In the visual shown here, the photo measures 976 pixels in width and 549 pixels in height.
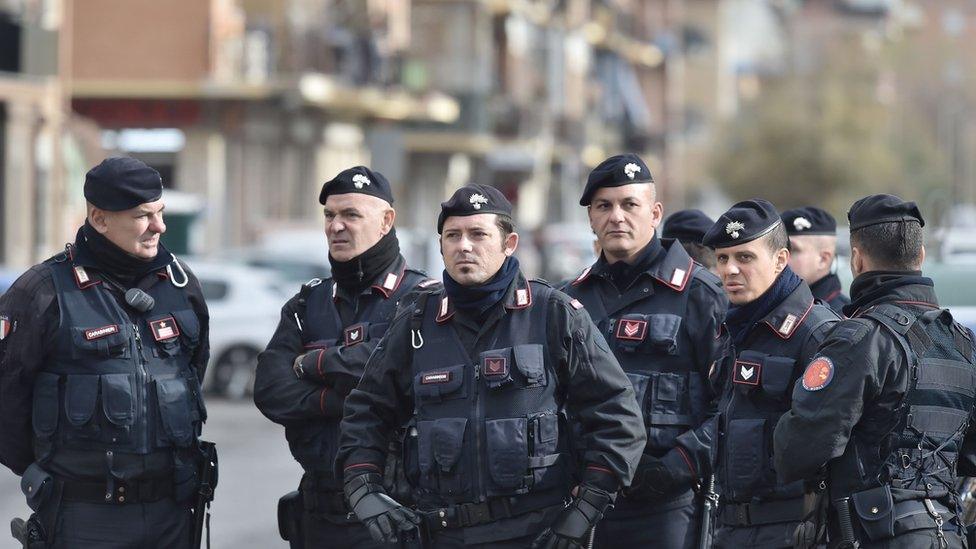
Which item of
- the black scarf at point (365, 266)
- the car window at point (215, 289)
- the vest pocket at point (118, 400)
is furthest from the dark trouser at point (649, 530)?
the car window at point (215, 289)

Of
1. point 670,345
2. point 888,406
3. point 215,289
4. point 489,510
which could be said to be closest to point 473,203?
point 489,510

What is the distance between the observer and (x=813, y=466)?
229 inches

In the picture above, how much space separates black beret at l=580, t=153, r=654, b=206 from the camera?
7.02 m

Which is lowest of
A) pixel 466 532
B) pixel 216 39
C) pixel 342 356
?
pixel 466 532

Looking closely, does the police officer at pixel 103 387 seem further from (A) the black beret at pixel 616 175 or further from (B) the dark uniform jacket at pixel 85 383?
(A) the black beret at pixel 616 175

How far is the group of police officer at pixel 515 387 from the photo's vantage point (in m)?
5.91

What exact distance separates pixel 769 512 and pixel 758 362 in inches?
21.5

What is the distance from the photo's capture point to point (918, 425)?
5.90 metres

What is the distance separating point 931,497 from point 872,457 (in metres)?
0.25

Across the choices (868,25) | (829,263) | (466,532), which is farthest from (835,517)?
(868,25)

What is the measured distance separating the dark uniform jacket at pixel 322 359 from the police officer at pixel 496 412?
783 mm

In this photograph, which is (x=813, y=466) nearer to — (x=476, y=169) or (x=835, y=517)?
(x=835, y=517)

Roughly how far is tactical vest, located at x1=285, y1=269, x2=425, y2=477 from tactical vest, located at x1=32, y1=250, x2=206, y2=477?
46 centimetres

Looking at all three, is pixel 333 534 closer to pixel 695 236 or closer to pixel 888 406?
pixel 695 236
